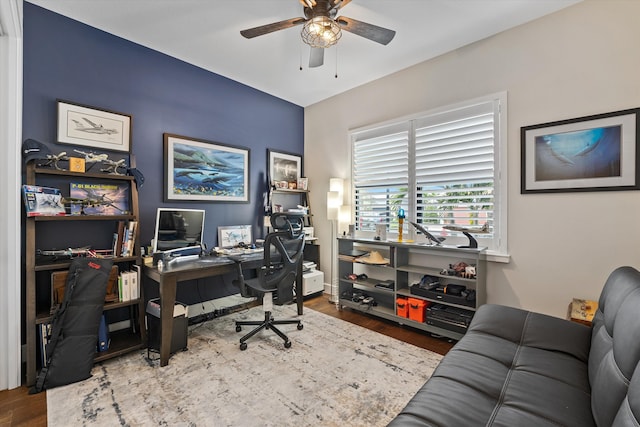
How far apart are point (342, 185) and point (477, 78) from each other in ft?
6.26

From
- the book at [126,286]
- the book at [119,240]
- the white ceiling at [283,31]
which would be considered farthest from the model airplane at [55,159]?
the white ceiling at [283,31]

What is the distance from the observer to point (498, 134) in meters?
2.66

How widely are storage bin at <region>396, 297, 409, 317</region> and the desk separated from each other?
1.53m

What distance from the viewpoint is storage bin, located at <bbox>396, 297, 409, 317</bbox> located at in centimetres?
297

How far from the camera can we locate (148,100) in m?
2.89

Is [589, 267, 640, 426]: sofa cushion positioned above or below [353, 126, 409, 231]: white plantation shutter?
below

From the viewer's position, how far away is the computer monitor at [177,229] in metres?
2.72

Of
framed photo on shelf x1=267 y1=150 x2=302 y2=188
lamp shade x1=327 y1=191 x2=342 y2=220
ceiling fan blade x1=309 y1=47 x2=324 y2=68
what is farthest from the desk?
ceiling fan blade x1=309 y1=47 x2=324 y2=68

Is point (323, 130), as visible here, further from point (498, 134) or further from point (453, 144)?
point (498, 134)

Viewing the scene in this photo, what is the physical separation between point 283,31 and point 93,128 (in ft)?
6.33

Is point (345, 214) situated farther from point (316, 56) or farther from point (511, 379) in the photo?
point (511, 379)

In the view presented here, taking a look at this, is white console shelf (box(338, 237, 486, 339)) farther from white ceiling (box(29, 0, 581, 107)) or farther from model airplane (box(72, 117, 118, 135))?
model airplane (box(72, 117, 118, 135))

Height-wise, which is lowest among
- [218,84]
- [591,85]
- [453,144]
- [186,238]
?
[186,238]

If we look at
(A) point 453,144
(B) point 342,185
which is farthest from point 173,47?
(A) point 453,144
